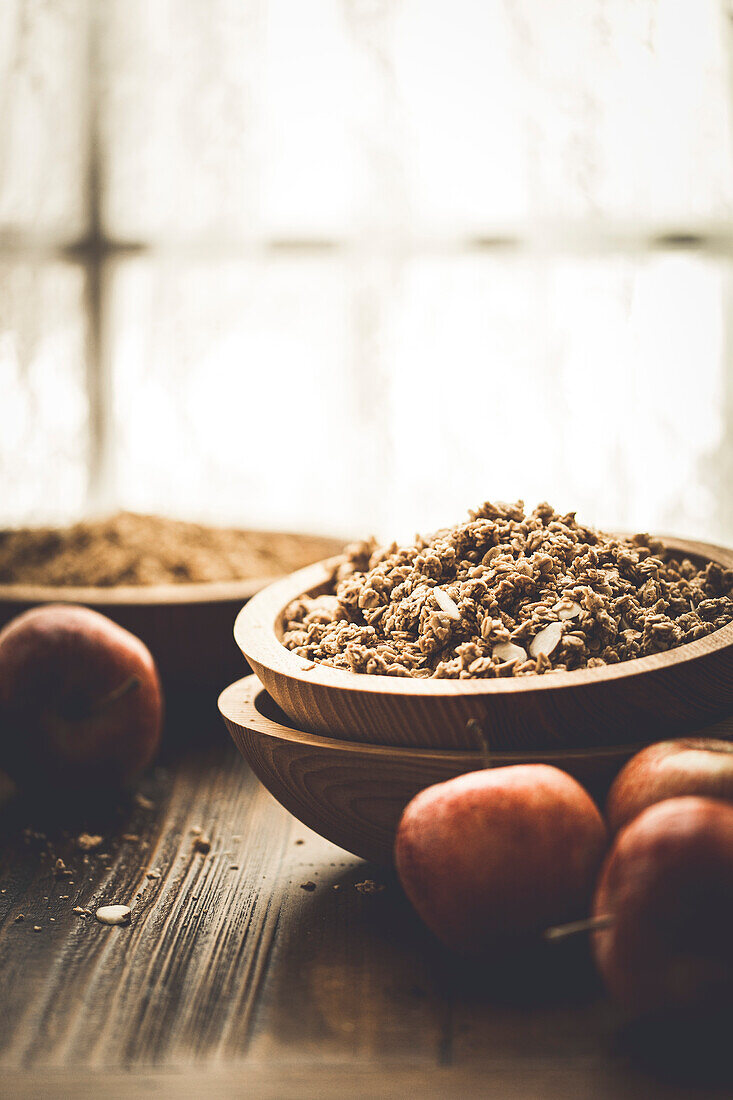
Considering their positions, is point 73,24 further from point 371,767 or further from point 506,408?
point 371,767

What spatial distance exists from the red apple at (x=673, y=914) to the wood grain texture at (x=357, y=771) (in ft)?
0.35

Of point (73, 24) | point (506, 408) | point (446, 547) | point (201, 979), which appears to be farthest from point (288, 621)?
point (73, 24)

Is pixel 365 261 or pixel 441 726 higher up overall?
pixel 365 261

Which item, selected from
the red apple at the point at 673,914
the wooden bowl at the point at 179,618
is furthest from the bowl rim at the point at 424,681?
the wooden bowl at the point at 179,618

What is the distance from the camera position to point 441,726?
2.06ft

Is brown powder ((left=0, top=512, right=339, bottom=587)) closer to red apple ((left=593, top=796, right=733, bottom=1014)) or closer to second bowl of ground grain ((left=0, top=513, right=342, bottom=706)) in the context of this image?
second bowl of ground grain ((left=0, top=513, right=342, bottom=706))

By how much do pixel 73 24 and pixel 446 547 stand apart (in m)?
1.62

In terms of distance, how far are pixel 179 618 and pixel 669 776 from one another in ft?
1.97

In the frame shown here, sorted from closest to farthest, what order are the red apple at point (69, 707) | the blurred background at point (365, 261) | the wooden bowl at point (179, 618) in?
the red apple at point (69, 707), the wooden bowl at point (179, 618), the blurred background at point (365, 261)

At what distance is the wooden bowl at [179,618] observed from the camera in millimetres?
1058

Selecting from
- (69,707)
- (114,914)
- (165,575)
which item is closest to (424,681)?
(114,914)

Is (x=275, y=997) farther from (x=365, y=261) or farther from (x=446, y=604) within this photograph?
(x=365, y=261)

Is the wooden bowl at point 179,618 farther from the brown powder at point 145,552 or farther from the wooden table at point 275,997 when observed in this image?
the wooden table at point 275,997

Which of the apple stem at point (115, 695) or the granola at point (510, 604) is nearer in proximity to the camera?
the granola at point (510, 604)
